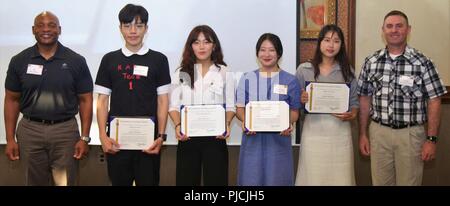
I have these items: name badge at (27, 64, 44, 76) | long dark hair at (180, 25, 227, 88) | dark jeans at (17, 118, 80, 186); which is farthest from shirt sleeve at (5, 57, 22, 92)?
long dark hair at (180, 25, 227, 88)

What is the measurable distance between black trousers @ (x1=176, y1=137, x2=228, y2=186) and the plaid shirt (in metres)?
1.18

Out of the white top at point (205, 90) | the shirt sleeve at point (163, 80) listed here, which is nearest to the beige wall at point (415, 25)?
the white top at point (205, 90)

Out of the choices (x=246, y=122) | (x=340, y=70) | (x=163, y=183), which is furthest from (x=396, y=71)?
(x=163, y=183)

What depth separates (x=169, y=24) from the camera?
3.81 meters

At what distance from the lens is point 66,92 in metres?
3.23

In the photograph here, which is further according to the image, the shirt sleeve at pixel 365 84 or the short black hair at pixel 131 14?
the shirt sleeve at pixel 365 84

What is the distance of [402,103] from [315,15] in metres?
1.13

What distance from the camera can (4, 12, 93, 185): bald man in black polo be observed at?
320cm

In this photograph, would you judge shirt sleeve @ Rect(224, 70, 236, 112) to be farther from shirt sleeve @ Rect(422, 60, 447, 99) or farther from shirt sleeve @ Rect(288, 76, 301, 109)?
shirt sleeve @ Rect(422, 60, 447, 99)

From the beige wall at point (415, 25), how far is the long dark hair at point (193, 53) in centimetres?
144

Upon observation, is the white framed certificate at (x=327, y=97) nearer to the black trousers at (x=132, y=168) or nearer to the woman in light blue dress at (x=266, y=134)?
the woman in light blue dress at (x=266, y=134)

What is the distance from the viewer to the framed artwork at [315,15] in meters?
3.98
